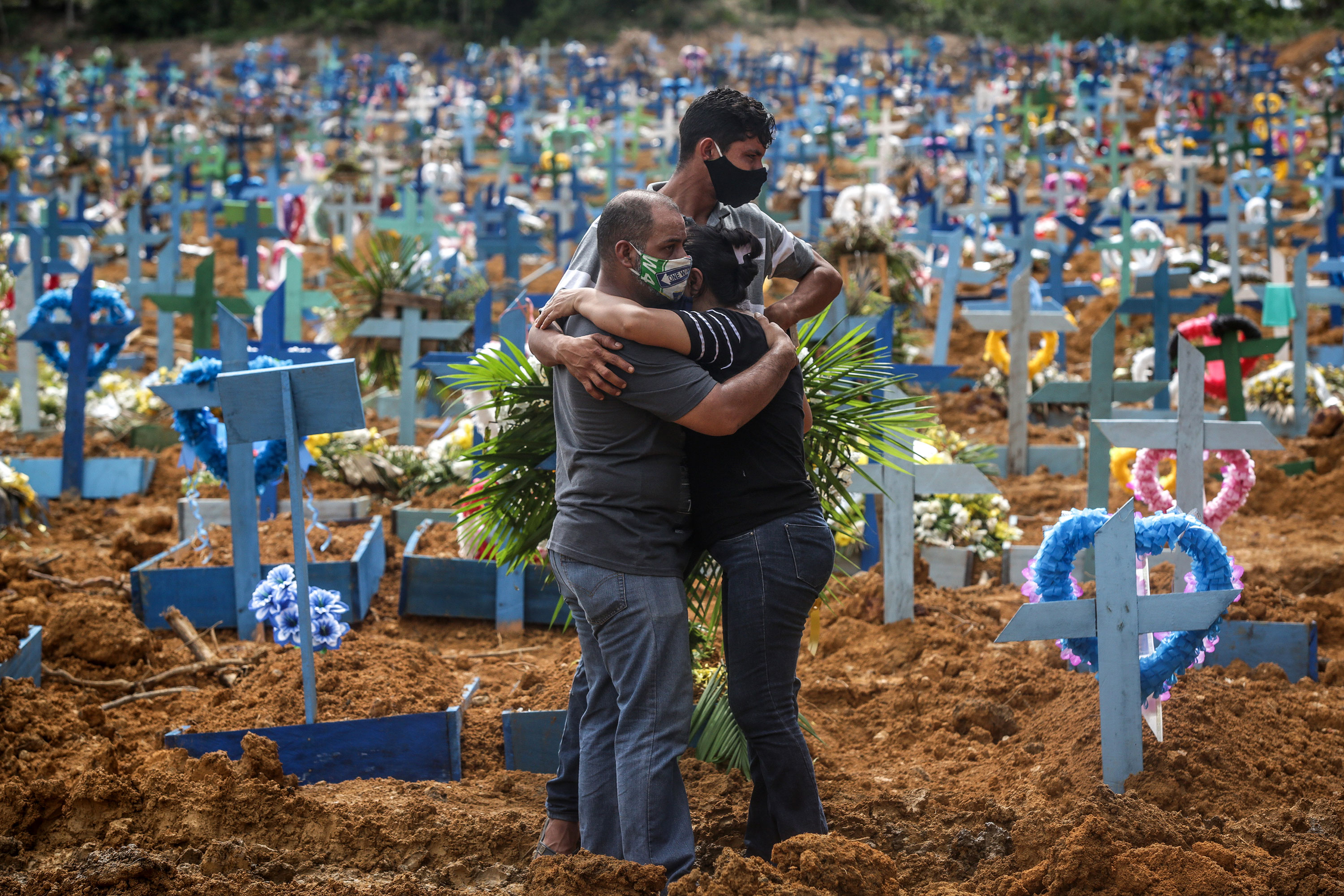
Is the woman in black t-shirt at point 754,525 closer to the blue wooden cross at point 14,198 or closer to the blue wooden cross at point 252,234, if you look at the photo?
the blue wooden cross at point 252,234

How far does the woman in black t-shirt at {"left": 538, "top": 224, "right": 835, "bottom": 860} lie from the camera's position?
111 inches

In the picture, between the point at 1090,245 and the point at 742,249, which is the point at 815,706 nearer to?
the point at 742,249

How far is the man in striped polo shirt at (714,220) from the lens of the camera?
3105 mm

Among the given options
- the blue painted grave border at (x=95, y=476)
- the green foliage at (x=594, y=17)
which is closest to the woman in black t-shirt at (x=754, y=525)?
the blue painted grave border at (x=95, y=476)

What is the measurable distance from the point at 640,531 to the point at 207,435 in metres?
3.12

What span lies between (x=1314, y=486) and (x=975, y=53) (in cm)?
2729

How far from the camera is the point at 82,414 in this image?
7.26 meters

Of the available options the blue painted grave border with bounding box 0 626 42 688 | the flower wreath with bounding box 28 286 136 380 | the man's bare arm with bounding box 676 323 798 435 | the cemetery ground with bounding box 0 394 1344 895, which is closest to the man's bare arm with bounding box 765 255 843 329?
the man's bare arm with bounding box 676 323 798 435

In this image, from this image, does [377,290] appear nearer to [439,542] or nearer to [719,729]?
[439,542]

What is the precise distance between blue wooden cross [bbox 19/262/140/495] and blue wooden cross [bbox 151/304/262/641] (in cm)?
235

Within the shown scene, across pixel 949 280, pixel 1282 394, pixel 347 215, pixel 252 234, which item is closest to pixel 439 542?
pixel 949 280

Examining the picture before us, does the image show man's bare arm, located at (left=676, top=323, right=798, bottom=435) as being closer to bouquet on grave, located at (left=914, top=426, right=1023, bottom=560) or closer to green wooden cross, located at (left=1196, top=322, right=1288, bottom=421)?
bouquet on grave, located at (left=914, top=426, right=1023, bottom=560)

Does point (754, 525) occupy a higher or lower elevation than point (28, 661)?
higher

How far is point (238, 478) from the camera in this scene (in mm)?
4664
